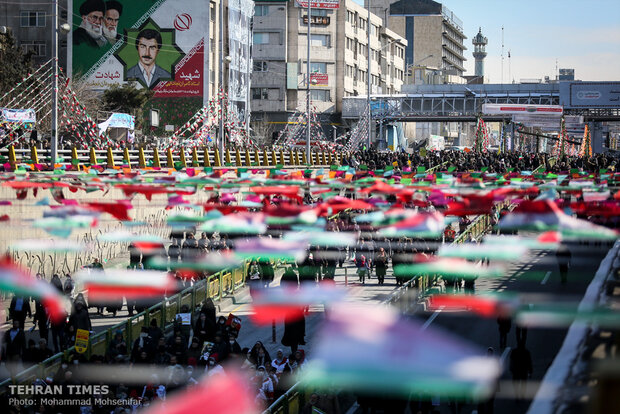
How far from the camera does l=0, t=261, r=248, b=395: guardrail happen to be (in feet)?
48.6

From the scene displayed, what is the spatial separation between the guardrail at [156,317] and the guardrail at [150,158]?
3.19m

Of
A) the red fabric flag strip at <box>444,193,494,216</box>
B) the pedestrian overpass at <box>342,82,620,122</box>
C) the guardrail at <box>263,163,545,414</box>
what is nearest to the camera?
the red fabric flag strip at <box>444,193,494,216</box>

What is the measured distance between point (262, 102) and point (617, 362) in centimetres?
8697

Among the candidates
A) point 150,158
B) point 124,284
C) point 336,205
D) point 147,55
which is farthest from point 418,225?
point 147,55

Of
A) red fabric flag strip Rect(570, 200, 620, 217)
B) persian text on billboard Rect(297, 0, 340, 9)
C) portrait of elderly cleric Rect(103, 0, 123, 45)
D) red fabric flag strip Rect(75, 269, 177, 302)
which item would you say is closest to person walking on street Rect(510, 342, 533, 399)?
red fabric flag strip Rect(570, 200, 620, 217)

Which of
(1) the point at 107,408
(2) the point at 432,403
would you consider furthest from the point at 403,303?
(1) the point at 107,408

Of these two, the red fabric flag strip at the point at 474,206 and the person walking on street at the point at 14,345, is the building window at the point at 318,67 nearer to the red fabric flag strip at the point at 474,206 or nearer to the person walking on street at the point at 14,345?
the person walking on street at the point at 14,345

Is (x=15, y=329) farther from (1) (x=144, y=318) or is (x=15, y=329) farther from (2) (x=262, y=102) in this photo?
(2) (x=262, y=102)

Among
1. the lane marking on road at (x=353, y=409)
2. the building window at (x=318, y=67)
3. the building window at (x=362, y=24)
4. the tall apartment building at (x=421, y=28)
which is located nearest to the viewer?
the lane marking on road at (x=353, y=409)

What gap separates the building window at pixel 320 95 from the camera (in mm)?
91500

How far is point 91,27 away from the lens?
71.1m

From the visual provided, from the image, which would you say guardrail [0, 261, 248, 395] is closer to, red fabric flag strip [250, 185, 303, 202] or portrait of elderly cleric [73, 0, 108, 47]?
red fabric flag strip [250, 185, 303, 202]

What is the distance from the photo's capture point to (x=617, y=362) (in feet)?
10.00

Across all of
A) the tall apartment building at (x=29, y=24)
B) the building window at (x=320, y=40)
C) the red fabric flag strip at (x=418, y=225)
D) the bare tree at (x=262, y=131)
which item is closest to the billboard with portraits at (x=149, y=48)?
the tall apartment building at (x=29, y=24)
